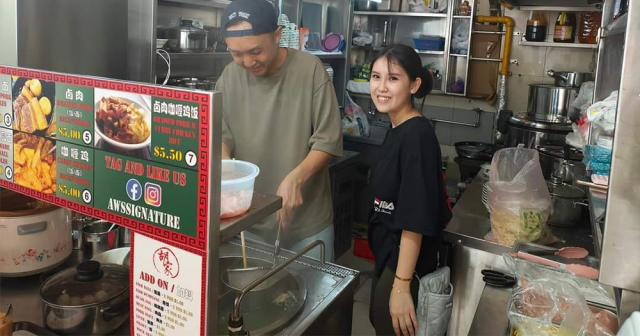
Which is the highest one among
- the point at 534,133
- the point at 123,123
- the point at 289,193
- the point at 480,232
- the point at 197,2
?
the point at 197,2

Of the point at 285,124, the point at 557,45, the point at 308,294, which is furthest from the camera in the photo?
the point at 557,45

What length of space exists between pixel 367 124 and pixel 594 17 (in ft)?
6.39

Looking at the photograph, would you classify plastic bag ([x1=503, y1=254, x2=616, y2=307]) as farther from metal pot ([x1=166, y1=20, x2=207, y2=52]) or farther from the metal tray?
metal pot ([x1=166, y1=20, x2=207, y2=52])

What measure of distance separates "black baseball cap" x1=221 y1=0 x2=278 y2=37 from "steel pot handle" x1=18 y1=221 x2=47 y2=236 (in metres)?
0.83

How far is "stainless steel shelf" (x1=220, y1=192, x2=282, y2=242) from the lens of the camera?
84 centimetres

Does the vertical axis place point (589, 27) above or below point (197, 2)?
above

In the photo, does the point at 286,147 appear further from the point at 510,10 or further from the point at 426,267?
the point at 510,10

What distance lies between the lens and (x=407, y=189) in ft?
5.57

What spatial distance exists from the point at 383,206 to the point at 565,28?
3.14m

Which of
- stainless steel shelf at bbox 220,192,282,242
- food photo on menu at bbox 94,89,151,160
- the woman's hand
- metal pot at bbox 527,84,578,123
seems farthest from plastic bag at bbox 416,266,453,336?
metal pot at bbox 527,84,578,123

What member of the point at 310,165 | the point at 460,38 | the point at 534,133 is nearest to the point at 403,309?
the point at 310,165

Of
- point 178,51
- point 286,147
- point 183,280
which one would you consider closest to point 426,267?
Answer: point 286,147

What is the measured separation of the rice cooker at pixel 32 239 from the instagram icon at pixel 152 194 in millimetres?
602

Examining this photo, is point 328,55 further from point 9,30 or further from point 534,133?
point 9,30
